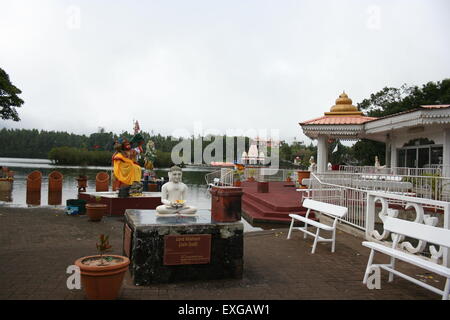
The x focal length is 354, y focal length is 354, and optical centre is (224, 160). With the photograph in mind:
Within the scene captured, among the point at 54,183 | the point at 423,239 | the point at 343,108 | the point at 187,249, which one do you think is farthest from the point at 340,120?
the point at 54,183

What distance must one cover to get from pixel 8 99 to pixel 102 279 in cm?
2122

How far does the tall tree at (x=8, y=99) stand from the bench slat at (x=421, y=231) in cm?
2221

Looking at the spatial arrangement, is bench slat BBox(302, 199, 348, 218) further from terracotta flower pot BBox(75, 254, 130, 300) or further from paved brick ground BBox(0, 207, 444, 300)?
terracotta flower pot BBox(75, 254, 130, 300)

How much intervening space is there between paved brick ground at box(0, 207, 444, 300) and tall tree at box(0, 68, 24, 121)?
48.1ft

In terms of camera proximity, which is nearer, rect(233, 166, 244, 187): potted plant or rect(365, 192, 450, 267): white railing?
rect(365, 192, 450, 267): white railing

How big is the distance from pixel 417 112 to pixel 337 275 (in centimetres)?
973

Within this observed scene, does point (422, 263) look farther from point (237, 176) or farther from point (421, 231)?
point (237, 176)

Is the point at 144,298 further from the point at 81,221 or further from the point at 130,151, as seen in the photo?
the point at 130,151

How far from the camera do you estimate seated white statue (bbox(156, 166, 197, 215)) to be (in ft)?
19.3

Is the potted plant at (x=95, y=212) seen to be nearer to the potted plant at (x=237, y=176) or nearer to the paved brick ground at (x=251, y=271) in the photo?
the paved brick ground at (x=251, y=271)

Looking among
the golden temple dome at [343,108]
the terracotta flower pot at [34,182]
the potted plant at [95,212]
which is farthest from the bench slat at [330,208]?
the terracotta flower pot at [34,182]

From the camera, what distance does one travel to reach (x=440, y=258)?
5711 mm

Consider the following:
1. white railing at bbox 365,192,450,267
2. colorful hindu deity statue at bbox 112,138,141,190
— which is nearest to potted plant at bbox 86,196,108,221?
colorful hindu deity statue at bbox 112,138,141,190

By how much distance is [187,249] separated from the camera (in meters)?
5.10
